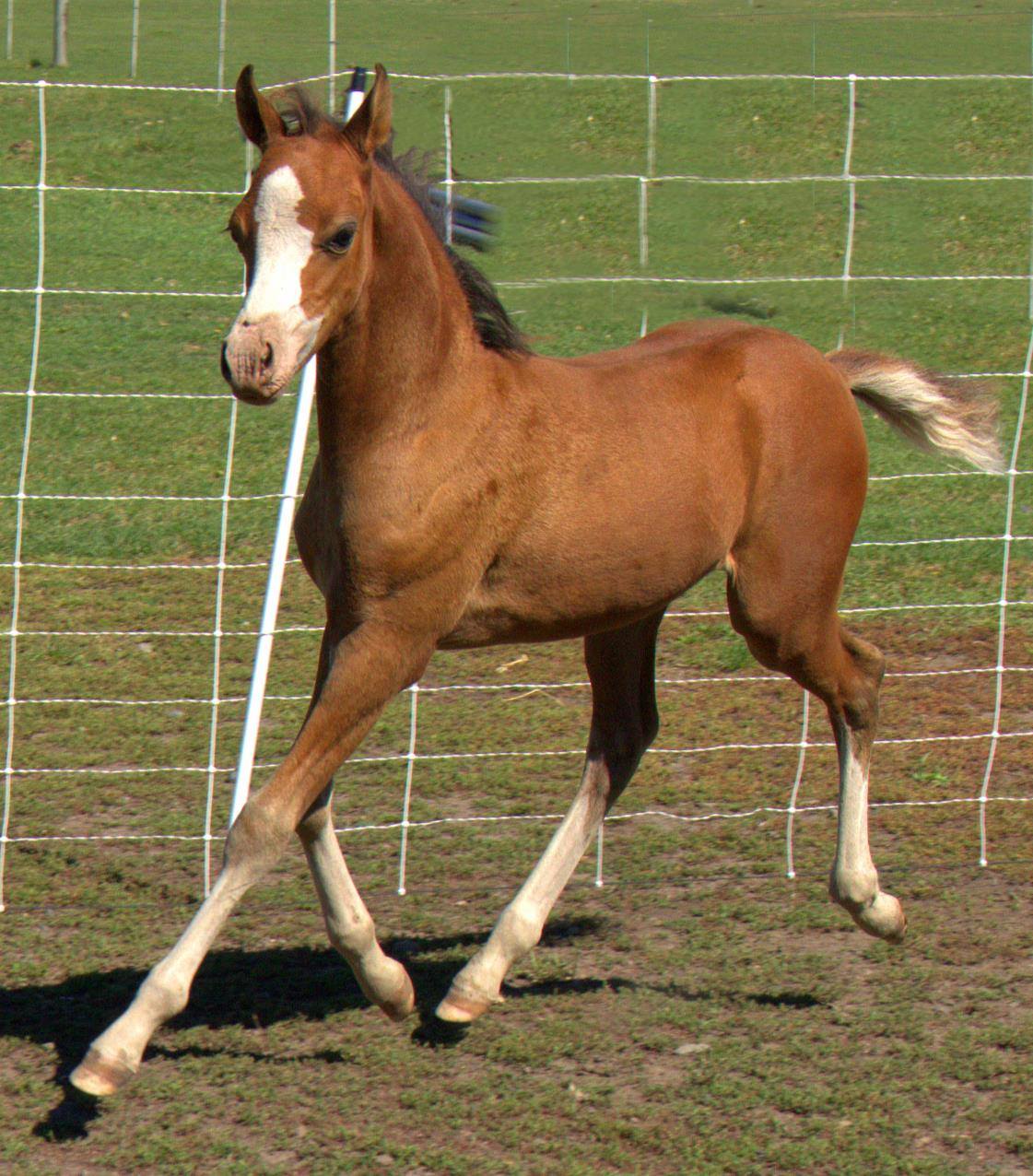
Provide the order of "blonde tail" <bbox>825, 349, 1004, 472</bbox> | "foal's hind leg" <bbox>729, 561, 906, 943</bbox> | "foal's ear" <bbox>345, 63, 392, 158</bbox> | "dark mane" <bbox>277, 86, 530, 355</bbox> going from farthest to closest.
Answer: "blonde tail" <bbox>825, 349, 1004, 472</bbox> → "foal's hind leg" <bbox>729, 561, 906, 943</bbox> → "dark mane" <bbox>277, 86, 530, 355</bbox> → "foal's ear" <bbox>345, 63, 392, 158</bbox>

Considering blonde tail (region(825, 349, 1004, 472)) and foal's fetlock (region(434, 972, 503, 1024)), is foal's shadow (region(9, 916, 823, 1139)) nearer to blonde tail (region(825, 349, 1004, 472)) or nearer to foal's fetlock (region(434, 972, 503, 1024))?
foal's fetlock (region(434, 972, 503, 1024))

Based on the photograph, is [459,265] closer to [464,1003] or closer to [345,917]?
[345,917]

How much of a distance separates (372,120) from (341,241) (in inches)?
12.0

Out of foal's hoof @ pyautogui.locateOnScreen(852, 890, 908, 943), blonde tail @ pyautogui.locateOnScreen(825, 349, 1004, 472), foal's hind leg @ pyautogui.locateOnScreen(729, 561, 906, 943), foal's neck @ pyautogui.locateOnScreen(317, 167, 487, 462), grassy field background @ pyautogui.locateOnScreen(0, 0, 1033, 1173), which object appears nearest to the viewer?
foal's neck @ pyautogui.locateOnScreen(317, 167, 487, 462)

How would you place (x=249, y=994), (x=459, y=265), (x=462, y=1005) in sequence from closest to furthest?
(x=459, y=265)
(x=462, y=1005)
(x=249, y=994)

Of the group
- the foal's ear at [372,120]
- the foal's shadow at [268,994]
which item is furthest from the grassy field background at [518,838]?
the foal's ear at [372,120]

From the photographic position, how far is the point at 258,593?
7.88m

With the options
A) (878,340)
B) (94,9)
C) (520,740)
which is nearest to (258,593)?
(520,740)

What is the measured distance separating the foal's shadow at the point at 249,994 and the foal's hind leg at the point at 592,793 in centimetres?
23

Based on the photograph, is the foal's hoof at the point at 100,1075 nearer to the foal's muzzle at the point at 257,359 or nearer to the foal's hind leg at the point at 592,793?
the foal's hind leg at the point at 592,793

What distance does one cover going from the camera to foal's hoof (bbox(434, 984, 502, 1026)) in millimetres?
4316

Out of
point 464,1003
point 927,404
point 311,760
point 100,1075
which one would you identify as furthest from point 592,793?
point 100,1075

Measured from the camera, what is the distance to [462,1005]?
432cm

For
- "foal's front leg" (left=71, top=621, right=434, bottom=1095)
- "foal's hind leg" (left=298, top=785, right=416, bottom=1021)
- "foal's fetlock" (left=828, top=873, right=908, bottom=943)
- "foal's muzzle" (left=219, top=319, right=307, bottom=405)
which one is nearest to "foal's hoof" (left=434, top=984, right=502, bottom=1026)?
"foal's hind leg" (left=298, top=785, right=416, bottom=1021)
